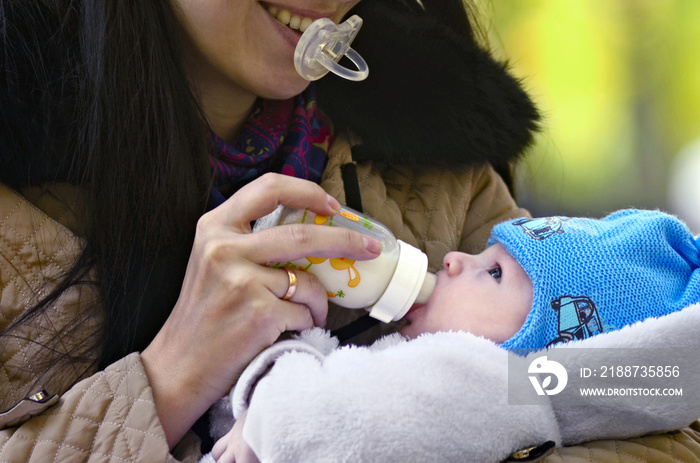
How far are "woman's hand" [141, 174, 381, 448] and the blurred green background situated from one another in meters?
3.61

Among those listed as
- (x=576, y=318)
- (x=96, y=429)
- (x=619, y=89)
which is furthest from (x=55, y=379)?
(x=619, y=89)

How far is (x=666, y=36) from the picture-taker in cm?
496

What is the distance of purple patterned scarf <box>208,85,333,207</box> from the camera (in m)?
1.37

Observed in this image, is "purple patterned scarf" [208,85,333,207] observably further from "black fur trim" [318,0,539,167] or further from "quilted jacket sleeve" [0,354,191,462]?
"quilted jacket sleeve" [0,354,191,462]

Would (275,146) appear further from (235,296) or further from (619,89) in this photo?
(619,89)

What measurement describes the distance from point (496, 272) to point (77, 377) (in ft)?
2.62

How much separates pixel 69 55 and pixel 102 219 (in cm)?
32

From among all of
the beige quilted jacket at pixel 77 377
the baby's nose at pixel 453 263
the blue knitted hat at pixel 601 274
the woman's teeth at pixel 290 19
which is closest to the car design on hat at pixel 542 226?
the blue knitted hat at pixel 601 274

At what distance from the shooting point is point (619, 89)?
485 centimetres

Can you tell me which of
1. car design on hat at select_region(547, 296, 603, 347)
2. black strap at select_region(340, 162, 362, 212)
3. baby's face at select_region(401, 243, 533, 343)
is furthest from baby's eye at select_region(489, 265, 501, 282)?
black strap at select_region(340, 162, 362, 212)

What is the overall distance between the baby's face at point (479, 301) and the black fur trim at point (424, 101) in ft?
1.33

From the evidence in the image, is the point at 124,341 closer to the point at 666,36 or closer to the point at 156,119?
the point at 156,119

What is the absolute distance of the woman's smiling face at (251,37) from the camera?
4.08 ft

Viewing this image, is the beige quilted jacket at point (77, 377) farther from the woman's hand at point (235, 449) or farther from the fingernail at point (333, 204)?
the fingernail at point (333, 204)
